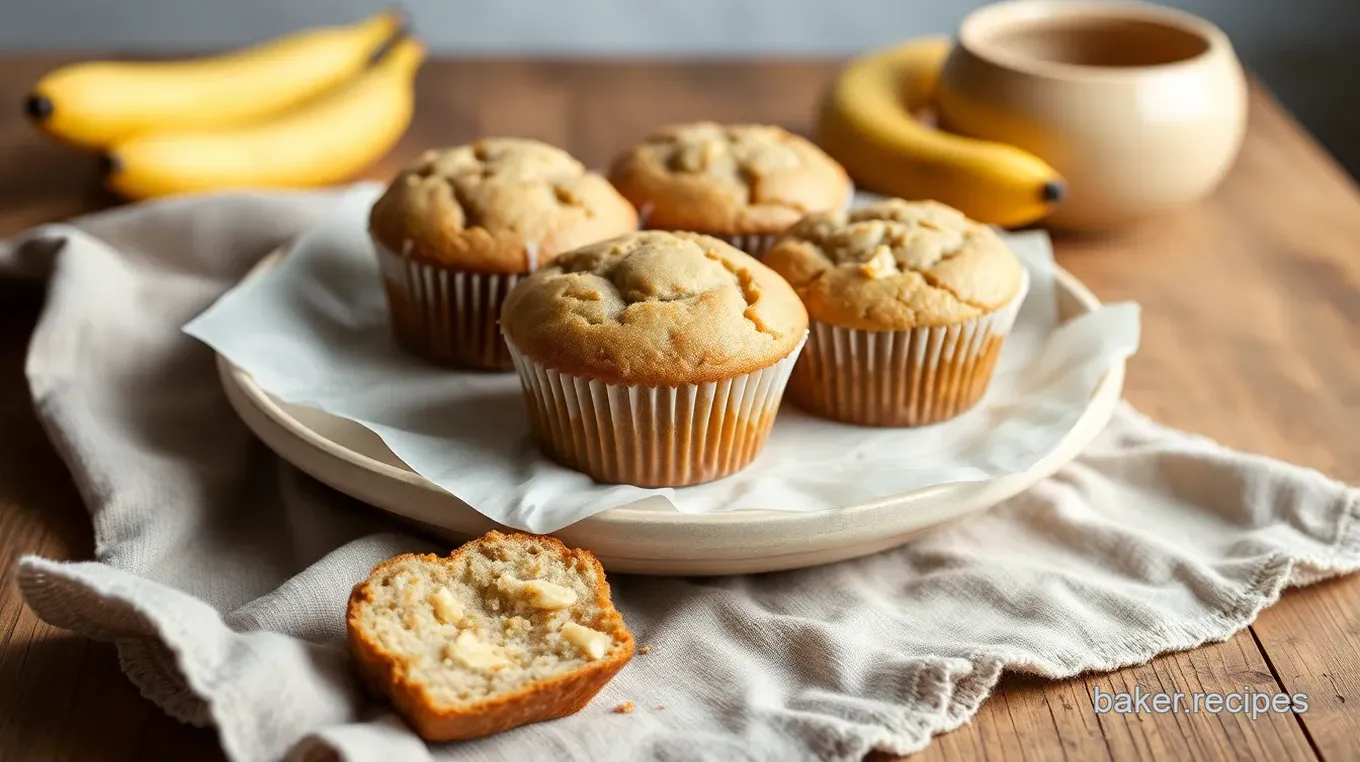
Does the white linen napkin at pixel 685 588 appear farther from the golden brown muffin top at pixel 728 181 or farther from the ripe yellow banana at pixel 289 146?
the golden brown muffin top at pixel 728 181

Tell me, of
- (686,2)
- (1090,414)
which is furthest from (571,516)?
(686,2)

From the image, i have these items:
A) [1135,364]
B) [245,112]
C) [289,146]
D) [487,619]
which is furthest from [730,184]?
[245,112]

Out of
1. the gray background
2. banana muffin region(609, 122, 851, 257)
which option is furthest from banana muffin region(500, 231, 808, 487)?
the gray background

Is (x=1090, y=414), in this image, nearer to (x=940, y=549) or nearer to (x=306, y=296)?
(x=940, y=549)

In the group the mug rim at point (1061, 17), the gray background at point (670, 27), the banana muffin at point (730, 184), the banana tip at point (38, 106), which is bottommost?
the gray background at point (670, 27)

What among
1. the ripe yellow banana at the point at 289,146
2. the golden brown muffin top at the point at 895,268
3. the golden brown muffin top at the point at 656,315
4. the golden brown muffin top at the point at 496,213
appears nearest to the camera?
the golden brown muffin top at the point at 656,315

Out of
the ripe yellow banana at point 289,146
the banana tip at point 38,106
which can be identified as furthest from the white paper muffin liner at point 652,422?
the banana tip at point 38,106

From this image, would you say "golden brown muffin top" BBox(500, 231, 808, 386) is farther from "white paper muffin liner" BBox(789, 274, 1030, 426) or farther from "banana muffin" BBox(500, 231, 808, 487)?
"white paper muffin liner" BBox(789, 274, 1030, 426)
